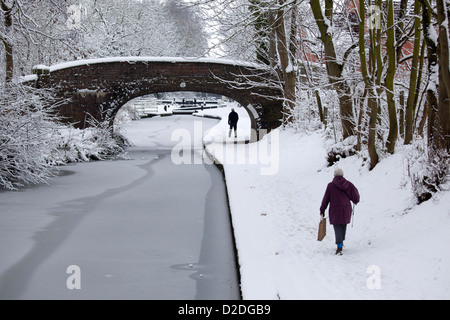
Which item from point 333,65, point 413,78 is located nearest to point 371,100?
point 413,78

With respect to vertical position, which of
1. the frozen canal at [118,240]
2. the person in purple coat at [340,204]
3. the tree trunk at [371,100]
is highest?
the tree trunk at [371,100]

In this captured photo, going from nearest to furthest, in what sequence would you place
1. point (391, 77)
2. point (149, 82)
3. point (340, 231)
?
point (340, 231) < point (391, 77) < point (149, 82)

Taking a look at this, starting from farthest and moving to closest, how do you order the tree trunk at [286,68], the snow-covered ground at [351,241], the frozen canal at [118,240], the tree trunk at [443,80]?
the tree trunk at [286,68], the tree trunk at [443,80], the frozen canal at [118,240], the snow-covered ground at [351,241]

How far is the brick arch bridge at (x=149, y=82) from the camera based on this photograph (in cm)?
2656

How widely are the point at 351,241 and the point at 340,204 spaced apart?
95 centimetres

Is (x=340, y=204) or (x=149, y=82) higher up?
(x=149, y=82)

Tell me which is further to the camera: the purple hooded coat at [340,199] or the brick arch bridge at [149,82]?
the brick arch bridge at [149,82]

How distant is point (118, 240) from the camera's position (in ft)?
32.1

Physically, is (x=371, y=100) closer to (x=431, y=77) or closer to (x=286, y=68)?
(x=431, y=77)

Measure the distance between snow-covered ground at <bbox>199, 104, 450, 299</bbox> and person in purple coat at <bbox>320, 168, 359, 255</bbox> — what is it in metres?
0.33

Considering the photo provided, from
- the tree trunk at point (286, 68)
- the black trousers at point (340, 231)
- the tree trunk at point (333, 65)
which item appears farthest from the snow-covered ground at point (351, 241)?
the tree trunk at point (286, 68)

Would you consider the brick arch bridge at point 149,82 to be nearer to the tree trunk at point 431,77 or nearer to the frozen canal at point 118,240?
the frozen canal at point 118,240
